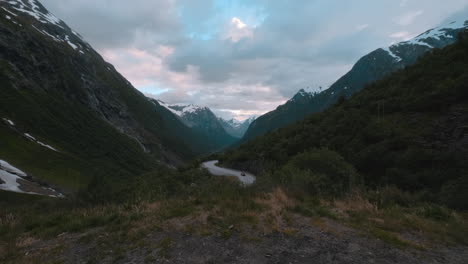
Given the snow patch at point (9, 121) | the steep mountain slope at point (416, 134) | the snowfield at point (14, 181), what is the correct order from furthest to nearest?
the snow patch at point (9, 121), the snowfield at point (14, 181), the steep mountain slope at point (416, 134)

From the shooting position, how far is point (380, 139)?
37.0 m

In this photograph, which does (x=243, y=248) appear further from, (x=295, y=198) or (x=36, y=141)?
(x=36, y=141)

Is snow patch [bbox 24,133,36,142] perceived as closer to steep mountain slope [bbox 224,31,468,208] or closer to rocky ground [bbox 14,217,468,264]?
steep mountain slope [bbox 224,31,468,208]

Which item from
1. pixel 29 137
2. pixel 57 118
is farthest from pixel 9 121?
pixel 57 118

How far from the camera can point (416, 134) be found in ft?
105

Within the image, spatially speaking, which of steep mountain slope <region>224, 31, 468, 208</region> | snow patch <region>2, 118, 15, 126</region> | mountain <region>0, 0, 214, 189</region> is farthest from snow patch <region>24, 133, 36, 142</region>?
steep mountain slope <region>224, 31, 468, 208</region>

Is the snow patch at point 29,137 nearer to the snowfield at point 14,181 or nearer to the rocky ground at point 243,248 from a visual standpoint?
the snowfield at point 14,181

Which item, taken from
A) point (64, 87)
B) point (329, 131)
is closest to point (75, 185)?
point (329, 131)

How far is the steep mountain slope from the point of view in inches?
996

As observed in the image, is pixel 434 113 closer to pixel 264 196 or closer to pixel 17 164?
pixel 264 196

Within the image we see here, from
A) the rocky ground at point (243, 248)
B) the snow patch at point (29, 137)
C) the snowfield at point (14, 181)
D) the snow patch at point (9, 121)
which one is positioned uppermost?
the snow patch at point (9, 121)

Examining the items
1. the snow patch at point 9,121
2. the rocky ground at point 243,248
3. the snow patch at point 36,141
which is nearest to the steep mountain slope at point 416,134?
the rocky ground at point 243,248

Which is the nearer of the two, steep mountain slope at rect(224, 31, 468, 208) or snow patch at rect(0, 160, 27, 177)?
steep mountain slope at rect(224, 31, 468, 208)

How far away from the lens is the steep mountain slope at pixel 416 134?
25.3 meters
